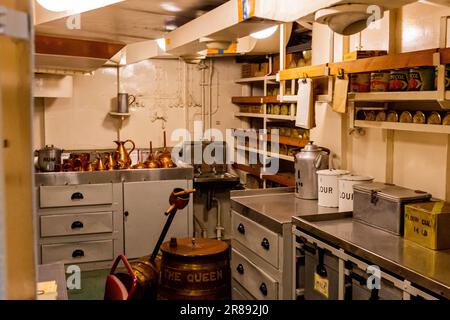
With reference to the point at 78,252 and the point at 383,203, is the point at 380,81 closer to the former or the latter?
the point at 383,203

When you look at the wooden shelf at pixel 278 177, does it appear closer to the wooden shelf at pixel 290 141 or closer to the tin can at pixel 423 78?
the wooden shelf at pixel 290 141

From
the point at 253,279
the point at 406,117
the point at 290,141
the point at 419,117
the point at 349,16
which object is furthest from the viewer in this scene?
the point at 290,141

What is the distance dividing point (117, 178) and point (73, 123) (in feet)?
4.04

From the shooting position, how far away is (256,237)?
281 cm

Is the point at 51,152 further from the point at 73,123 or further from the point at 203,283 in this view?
the point at 203,283

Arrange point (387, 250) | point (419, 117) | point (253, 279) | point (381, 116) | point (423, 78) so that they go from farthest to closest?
1. point (253, 279)
2. point (381, 116)
3. point (419, 117)
4. point (423, 78)
5. point (387, 250)

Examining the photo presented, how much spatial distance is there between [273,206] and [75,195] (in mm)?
2169

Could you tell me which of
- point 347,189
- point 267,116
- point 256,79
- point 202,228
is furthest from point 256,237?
point 256,79

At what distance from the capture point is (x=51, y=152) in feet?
14.3

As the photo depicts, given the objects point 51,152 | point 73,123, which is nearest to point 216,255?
point 51,152

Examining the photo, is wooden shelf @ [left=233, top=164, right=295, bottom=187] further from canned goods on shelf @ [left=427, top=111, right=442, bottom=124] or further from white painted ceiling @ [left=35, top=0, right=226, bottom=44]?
canned goods on shelf @ [left=427, top=111, right=442, bottom=124]

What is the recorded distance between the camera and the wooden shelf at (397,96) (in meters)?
2.11

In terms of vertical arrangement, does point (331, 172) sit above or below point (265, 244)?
above

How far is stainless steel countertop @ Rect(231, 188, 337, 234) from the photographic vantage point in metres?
2.67
